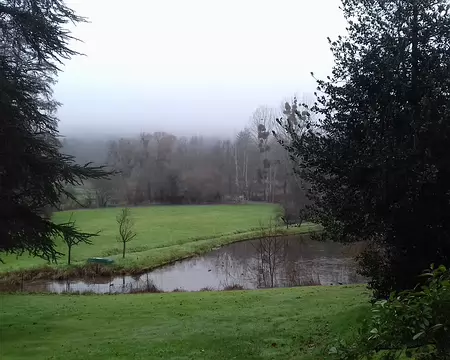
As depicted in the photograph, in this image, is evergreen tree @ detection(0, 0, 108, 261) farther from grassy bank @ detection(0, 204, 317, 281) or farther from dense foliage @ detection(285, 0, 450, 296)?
grassy bank @ detection(0, 204, 317, 281)

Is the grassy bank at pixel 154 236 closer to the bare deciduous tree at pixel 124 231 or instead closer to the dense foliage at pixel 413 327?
the bare deciduous tree at pixel 124 231

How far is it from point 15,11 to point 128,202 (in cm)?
5392

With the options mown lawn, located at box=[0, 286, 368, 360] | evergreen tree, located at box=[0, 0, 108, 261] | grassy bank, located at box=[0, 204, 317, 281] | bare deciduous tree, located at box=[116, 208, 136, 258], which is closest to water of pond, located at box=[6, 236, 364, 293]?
grassy bank, located at box=[0, 204, 317, 281]

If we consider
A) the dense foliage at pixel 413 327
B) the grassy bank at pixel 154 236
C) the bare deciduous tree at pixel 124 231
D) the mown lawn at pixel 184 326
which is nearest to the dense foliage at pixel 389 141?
the mown lawn at pixel 184 326

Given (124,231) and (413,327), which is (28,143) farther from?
(124,231)

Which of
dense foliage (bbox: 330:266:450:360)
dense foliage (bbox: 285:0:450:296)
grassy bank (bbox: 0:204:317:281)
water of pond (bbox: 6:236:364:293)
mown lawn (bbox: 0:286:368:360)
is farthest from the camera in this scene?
grassy bank (bbox: 0:204:317:281)

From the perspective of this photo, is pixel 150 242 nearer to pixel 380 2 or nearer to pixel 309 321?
pixel 309 321

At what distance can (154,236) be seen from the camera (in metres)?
37.0

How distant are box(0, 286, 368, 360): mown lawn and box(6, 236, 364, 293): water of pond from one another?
23.1ft

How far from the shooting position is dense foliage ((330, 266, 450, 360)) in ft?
7.40

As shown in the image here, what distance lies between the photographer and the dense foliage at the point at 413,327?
2.26m

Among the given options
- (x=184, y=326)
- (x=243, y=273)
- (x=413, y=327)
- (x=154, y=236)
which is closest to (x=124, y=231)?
(x=154, y=236)

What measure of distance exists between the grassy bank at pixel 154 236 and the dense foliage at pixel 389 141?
20.1 metres

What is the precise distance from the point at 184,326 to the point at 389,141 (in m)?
6.85
